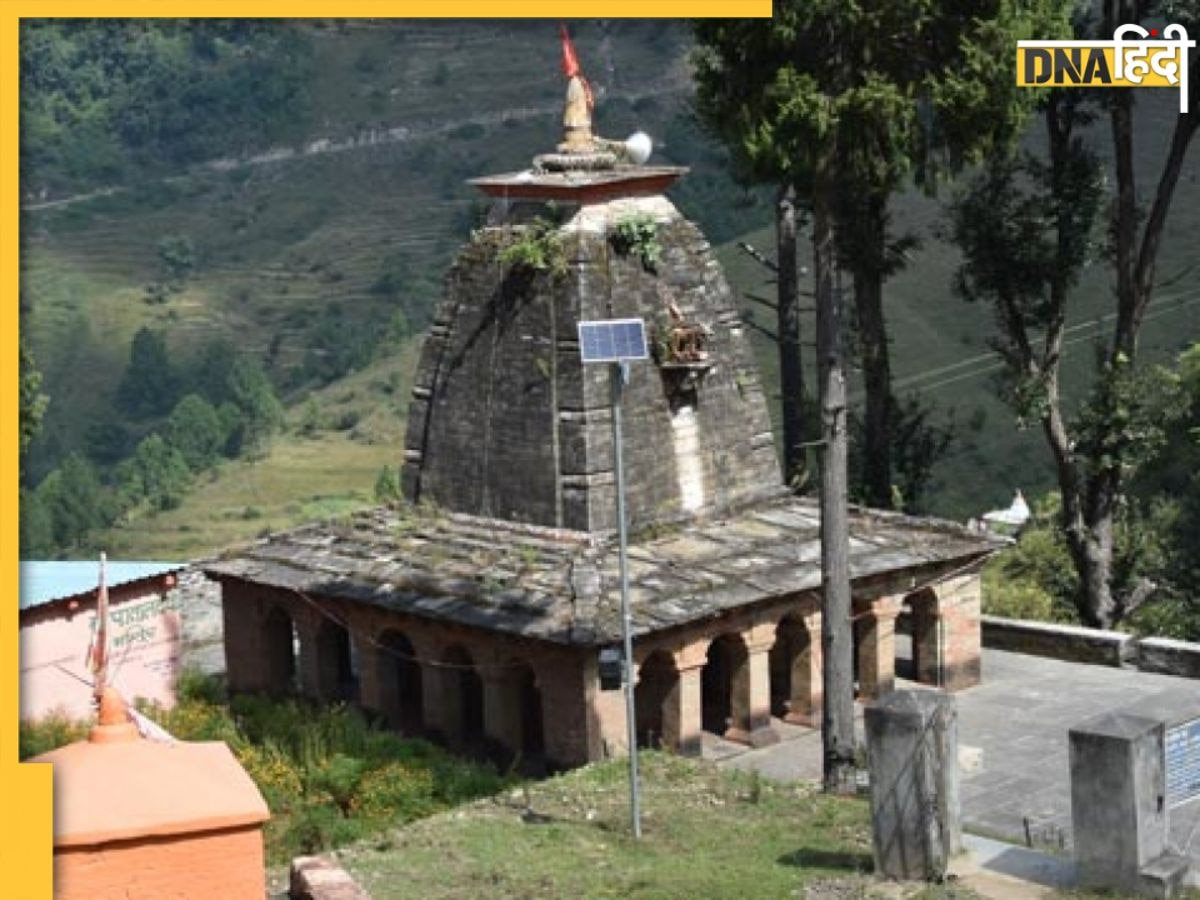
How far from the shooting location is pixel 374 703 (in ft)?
68.1

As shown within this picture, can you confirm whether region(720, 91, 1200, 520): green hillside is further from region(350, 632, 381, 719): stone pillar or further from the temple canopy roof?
region(350, 632, 381, 719): stone pillar


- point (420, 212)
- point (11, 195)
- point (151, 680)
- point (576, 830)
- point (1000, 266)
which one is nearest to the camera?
point (11, 195)

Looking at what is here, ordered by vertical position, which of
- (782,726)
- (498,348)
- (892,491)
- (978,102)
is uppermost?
(978,102)

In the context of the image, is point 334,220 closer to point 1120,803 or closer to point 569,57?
point 569,57

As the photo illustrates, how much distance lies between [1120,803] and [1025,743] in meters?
6.50

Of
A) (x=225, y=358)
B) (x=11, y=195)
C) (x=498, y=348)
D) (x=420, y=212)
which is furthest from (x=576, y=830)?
(x=420, y=212)

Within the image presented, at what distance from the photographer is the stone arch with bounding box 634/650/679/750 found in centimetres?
1912

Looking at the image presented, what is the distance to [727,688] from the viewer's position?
20.4 meters

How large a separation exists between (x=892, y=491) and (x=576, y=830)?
10.7 meters

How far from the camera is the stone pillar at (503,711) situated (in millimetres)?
19391

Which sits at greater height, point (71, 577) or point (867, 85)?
point (867, 85)

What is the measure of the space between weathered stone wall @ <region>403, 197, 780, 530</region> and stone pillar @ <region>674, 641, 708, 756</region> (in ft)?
5.64

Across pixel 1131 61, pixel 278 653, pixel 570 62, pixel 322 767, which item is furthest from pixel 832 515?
pixel 1131 61

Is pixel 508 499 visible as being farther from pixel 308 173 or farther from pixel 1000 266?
pixel 308 173
